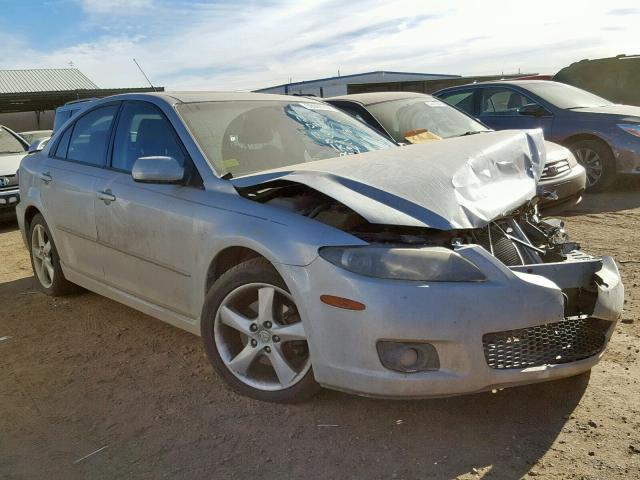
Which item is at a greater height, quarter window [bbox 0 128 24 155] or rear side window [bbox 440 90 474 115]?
rear side window [bbox 440 90 474 115]

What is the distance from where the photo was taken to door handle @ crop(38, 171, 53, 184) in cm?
475

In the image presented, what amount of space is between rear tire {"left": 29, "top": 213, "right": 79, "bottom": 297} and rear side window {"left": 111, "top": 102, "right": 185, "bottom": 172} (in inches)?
46.0

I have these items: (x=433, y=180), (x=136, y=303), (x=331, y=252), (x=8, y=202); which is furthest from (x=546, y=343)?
(x=8, y=202)

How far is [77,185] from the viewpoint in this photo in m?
4.38

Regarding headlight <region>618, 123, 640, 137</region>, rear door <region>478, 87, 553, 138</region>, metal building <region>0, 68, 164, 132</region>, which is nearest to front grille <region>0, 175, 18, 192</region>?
rear door <region>478, 87, 553, 138</region>

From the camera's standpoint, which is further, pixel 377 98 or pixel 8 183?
pixel 8 183

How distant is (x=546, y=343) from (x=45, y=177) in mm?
3827

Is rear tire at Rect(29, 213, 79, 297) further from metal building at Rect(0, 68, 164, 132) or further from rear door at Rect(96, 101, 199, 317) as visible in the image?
metal building at Rect(0, 68, 164, 132)

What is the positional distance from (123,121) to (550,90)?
22.7 feet

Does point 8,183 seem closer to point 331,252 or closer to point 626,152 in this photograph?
point 331,252

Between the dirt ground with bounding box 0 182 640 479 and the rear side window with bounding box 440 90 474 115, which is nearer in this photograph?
the dirt ground with bounding box 0 182 640 479

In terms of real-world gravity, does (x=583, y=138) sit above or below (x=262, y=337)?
above

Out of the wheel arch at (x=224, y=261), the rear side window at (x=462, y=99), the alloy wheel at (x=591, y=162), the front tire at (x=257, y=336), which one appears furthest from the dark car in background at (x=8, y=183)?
the alloy wheel at (x=591, y=162)

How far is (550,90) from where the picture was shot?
30.0 feet
